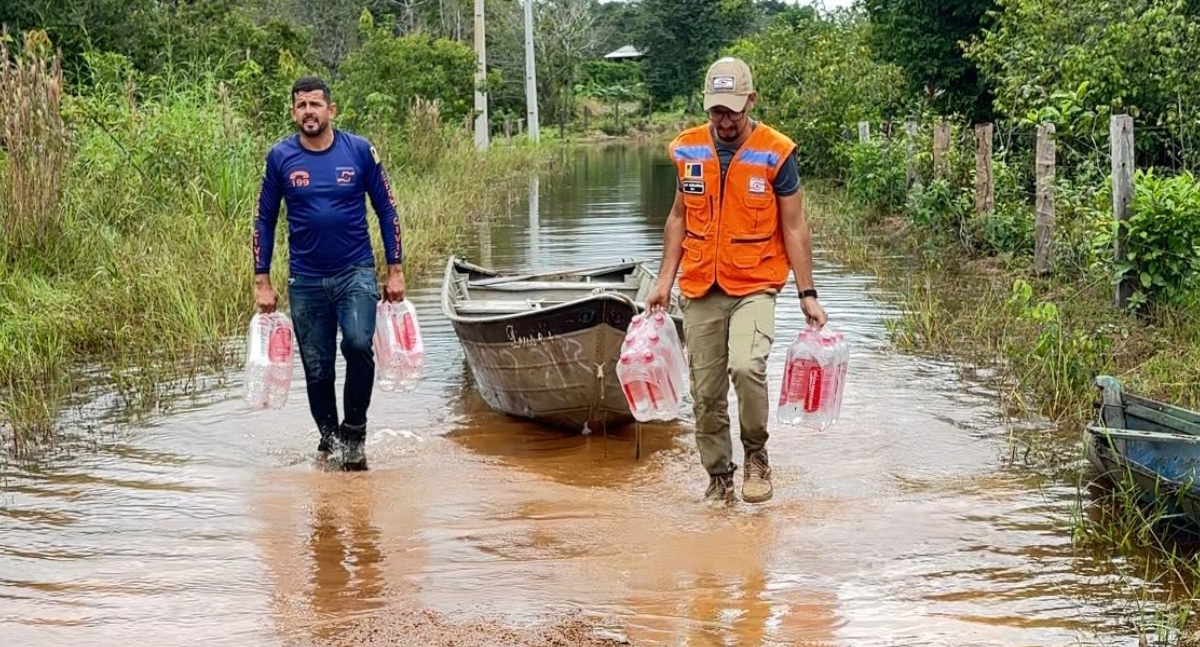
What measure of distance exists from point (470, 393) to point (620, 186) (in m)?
21.7

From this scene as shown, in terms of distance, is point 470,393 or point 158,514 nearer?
point 158,514

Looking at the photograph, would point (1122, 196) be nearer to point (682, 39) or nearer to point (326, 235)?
point (326, 235)

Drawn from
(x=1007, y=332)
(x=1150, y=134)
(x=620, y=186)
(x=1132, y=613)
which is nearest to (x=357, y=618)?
(x=1132, y=613)

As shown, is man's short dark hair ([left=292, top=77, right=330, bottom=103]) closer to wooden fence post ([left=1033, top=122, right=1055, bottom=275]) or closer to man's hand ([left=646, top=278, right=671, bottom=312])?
man's hand ([left=646, top=278, right=671, bottom=312])

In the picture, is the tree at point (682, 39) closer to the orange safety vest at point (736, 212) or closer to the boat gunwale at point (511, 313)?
the boat gunwale at point (511, 313)

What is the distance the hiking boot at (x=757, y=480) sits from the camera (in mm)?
6410

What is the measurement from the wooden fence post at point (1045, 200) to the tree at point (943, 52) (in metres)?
11.3

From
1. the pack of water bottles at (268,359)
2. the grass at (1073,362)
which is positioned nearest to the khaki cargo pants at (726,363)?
the grass at (1073,362)

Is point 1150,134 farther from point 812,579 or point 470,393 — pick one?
point 812,579

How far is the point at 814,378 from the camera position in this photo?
643cm

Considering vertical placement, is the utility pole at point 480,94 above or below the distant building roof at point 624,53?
below

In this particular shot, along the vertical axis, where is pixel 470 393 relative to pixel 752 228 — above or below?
below

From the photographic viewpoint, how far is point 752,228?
607 cm

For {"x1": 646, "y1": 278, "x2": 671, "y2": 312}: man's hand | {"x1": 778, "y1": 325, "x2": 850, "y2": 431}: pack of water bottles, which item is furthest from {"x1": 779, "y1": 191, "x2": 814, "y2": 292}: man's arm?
{"x1": 646, "y1": 278, "x2": 671, "y2": 312}: man's hand
